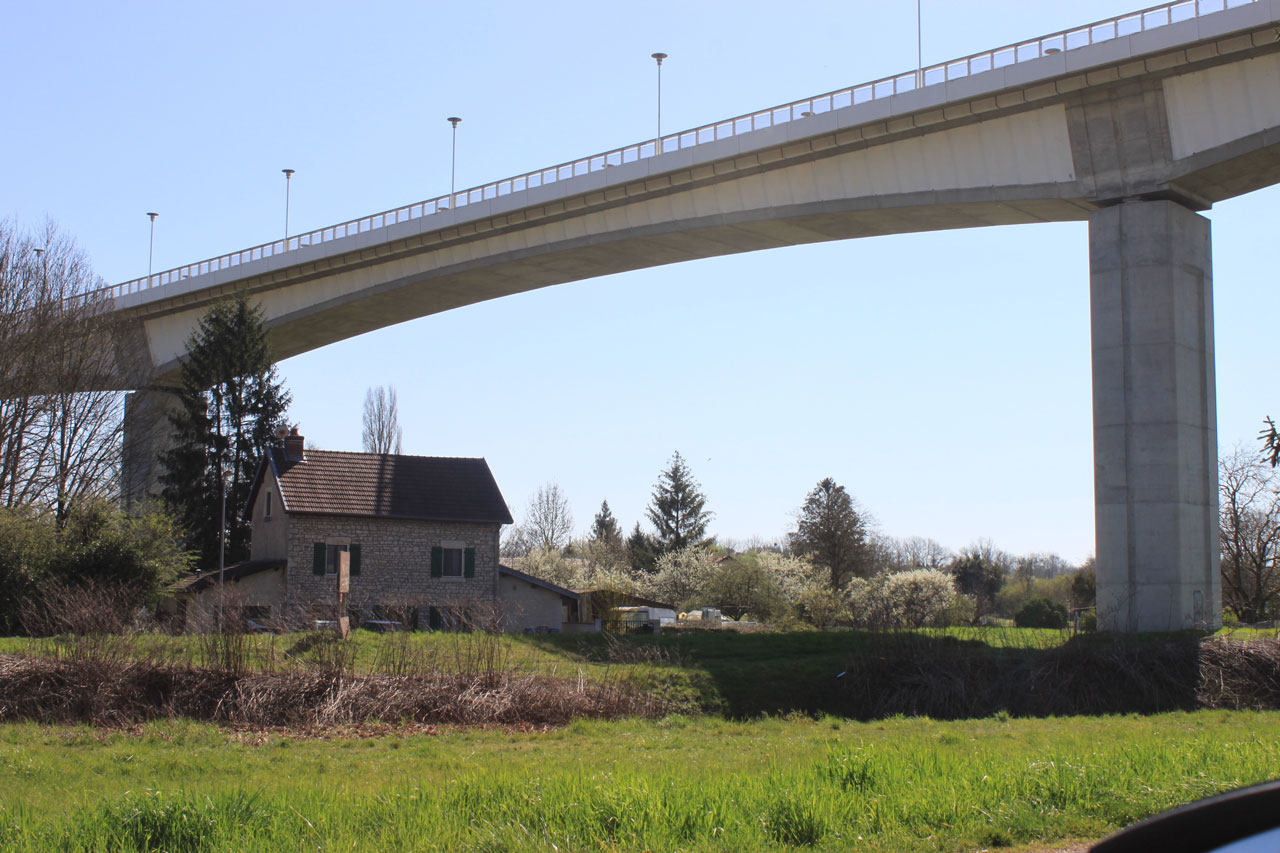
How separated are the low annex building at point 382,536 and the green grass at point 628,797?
28.1 m

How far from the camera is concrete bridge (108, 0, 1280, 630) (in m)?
29.5

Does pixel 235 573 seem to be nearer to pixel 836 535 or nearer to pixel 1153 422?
pixel 1153 422

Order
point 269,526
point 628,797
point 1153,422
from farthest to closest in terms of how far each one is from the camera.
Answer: point 269,526 < point 1153,422 < point 628,797

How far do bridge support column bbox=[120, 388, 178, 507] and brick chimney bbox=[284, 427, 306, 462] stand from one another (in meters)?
7.05

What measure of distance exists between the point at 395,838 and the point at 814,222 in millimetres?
31254

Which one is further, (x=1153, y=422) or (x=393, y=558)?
(x=393, y=558)

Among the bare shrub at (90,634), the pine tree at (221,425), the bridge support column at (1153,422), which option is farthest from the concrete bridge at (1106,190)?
the bare shrub at (90,634)

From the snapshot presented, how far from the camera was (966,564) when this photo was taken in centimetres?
8419

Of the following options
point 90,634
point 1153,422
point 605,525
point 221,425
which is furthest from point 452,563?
point 605,525

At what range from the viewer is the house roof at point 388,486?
141 feet

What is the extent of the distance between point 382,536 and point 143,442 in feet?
44.5

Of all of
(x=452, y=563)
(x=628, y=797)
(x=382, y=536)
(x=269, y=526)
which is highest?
(x=269, y=526)

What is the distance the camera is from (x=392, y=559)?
142 feet

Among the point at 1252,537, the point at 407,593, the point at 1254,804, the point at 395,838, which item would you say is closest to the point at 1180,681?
the point at 395,838
